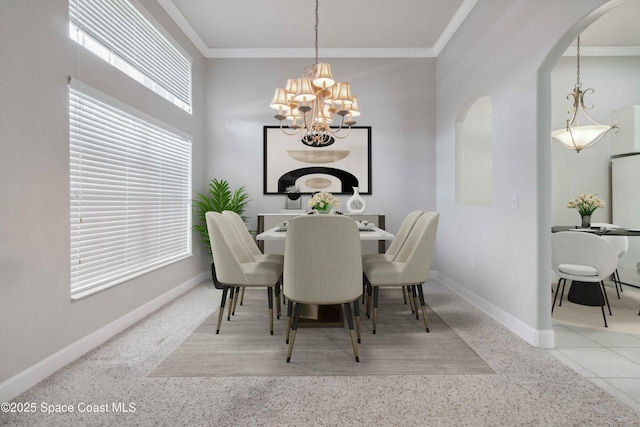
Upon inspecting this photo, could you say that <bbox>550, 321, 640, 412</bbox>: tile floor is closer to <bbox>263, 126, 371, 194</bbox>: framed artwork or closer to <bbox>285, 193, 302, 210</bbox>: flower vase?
<bbox>263, 126, 371, 194</bbox>: framed artwork

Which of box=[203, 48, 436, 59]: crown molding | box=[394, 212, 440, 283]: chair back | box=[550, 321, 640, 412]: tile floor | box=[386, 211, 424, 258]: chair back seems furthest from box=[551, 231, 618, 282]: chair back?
box=[203, 48, 436, 59]: crown molding

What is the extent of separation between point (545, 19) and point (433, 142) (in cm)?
243

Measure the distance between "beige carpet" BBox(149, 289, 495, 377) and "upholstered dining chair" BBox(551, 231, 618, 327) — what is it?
124 cm

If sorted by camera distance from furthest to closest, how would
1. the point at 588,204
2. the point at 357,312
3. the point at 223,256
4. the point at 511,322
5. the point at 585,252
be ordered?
1. the point at 588,204
2. the point at 585,252
3. the point at 511,322
4. the point at 223,256
5. the point at 357,312

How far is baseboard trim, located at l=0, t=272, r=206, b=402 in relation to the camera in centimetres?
175

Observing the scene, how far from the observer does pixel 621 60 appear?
448 cm

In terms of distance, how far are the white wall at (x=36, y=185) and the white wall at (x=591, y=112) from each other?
5.21 m

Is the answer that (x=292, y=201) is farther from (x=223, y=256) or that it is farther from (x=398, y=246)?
(x=223, y=256)

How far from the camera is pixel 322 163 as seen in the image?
4.74 metres

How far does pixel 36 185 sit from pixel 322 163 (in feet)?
10.8

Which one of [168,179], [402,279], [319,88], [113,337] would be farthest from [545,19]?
[113,337]

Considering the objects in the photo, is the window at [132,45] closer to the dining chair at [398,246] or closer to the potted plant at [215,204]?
the potted plant at [215,204]

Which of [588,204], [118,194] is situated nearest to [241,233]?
[118,194]

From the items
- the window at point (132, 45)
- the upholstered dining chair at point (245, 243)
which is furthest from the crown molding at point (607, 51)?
the window at point (132, 45)
